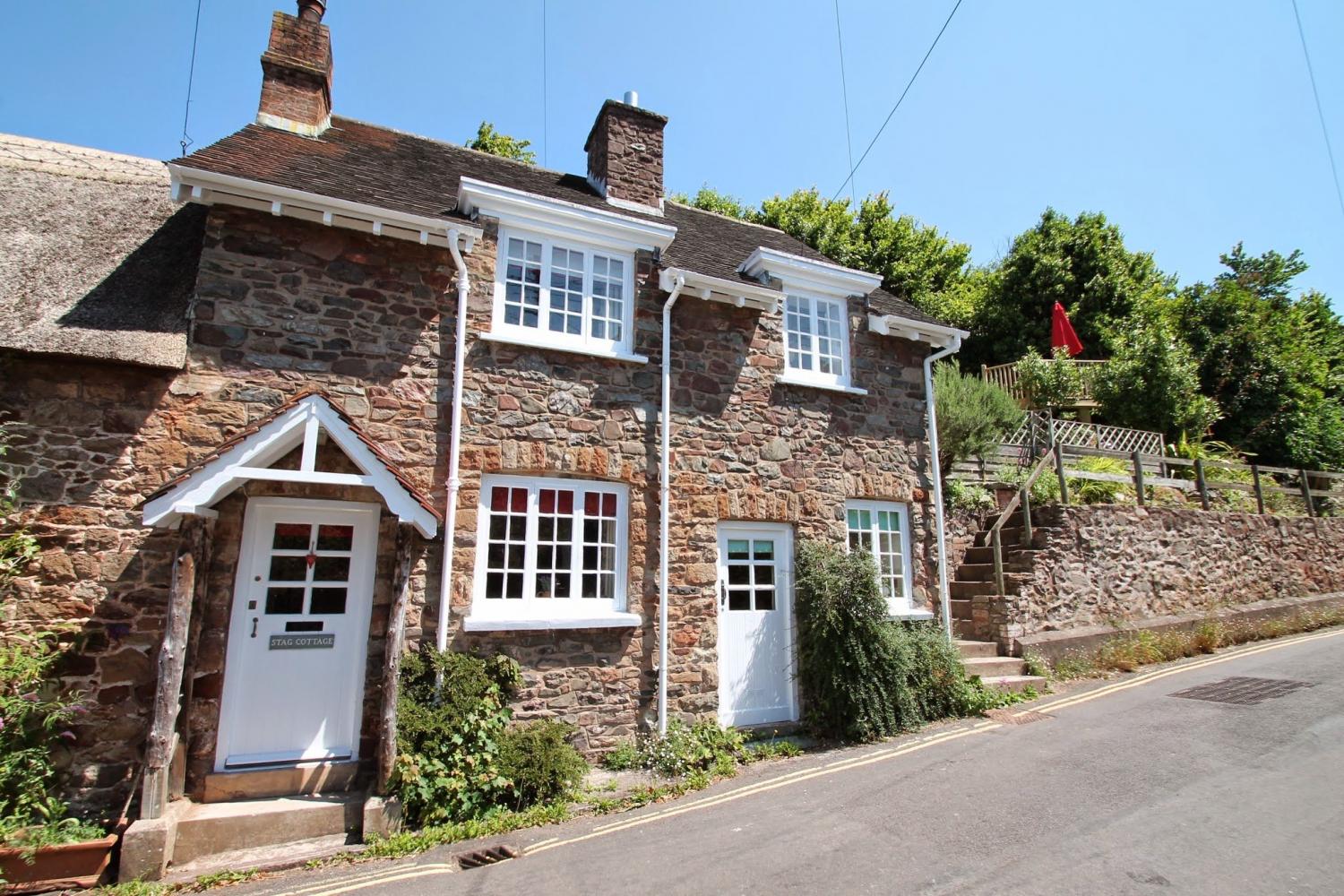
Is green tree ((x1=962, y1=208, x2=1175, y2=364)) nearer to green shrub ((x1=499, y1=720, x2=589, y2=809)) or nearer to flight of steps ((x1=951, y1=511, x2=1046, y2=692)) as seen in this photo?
flight of steps ((x1=951, y1=511, x2=1046, y2=692))

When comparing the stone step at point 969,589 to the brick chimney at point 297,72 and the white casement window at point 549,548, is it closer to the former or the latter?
the white casement window at point 549,548

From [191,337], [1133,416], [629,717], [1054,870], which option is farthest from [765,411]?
[1133,416]

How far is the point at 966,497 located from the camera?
12.6 meters

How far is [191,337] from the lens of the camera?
6.65m

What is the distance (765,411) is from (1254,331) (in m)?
21.1

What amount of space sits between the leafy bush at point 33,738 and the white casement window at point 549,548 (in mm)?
3596

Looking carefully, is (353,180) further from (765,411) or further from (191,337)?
(765,411)

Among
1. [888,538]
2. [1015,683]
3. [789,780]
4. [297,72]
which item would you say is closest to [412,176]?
[297,72]

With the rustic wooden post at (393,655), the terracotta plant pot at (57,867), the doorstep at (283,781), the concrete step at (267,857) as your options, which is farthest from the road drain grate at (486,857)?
the terracotta plant pot at (57,867)

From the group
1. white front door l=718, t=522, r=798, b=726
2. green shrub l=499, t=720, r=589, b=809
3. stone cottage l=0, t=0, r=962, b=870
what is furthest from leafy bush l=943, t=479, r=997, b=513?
green shrub l=499, t=720, r=589, b=809

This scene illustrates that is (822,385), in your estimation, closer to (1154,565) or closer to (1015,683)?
(1015,683)

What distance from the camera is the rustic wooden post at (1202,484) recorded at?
49.1 feet

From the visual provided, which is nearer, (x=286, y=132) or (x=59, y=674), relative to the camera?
(x=59, y=674)

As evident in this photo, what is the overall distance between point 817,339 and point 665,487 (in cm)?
384
